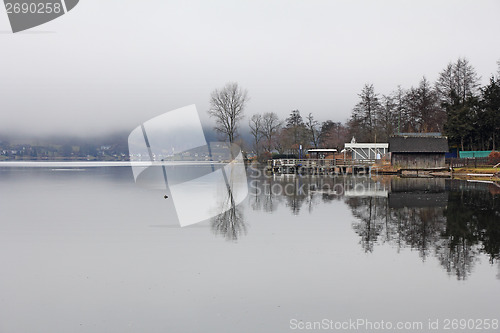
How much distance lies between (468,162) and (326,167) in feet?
63.4

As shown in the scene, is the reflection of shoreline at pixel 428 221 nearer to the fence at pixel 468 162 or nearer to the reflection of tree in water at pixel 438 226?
the reflection of tree in water at pixel 438 226

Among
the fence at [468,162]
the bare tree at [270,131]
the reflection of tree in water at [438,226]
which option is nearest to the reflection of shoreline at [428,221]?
the reflection of tree in water at [438,226]

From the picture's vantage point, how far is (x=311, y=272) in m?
9.42

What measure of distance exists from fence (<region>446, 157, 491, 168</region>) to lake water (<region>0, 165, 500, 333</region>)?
37.5 m

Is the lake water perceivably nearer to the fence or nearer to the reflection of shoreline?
the reflection of shoreline

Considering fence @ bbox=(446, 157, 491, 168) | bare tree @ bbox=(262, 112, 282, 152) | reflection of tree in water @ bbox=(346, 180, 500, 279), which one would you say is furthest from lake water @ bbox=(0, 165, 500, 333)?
bare tree @ bbox=(262, 112, 282, 152)

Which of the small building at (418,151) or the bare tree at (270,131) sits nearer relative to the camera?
the small building at (418,151)

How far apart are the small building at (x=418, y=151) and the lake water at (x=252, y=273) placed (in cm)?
3449

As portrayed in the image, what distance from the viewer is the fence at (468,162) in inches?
1981

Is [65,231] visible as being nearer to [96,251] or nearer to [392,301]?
[96,251]

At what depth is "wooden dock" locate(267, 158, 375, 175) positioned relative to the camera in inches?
2263

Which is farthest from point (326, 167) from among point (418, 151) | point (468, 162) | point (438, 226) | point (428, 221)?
point (438, 226)

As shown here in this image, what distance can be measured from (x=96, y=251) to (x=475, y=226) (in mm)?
14029

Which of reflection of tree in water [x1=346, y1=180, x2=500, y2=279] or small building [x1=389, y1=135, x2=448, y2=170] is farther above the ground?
small building [x1=389, y1=135, x2=448, y2=170]
